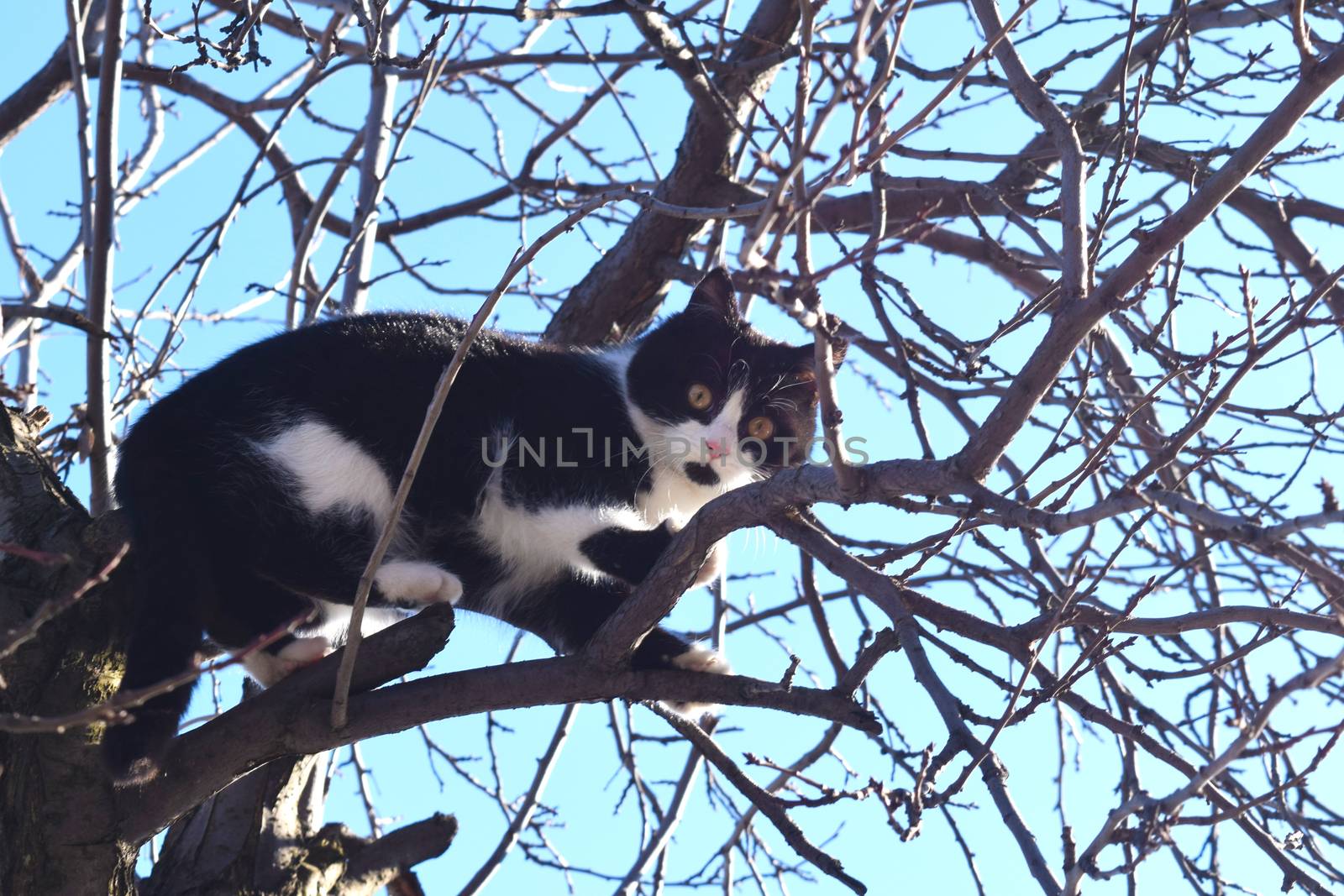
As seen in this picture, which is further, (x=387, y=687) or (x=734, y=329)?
(x=734, y=329)

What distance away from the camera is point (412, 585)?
2.95m

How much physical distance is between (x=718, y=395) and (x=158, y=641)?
5.63 feet

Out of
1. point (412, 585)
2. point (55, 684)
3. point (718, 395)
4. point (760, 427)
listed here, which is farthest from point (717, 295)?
point (55, 684)

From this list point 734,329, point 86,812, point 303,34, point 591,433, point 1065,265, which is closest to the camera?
point 1065,265

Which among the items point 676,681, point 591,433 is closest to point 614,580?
point 591,433

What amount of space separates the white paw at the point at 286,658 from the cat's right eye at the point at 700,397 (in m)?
1.30

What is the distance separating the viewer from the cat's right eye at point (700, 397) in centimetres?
357

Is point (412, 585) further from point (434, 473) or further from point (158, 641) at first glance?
point (158, 641)

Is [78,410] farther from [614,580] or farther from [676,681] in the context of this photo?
[676,681]

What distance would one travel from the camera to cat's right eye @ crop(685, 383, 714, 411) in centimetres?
357

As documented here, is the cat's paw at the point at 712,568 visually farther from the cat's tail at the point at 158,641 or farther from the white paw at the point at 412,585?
the cat's tail at the point at 158,641

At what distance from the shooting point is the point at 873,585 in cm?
255

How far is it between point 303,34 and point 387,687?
175 centimetres

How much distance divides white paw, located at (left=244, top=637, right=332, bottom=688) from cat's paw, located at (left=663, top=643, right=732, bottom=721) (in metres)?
0.87
